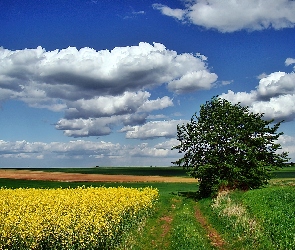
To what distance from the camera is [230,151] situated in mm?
45750

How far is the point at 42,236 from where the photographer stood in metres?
17.3

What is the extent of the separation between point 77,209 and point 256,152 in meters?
29.2

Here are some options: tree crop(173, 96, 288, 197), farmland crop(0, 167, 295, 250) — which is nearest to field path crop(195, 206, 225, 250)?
farmland crop(0, 167, 295, 250)

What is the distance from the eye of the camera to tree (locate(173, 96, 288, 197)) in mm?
44344

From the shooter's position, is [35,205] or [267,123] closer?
[35,205]

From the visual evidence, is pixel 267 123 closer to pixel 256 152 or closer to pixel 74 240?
pixel 256 152

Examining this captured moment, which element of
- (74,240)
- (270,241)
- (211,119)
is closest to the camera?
(74,240)

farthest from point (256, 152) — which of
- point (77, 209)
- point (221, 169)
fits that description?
point (77, 209)

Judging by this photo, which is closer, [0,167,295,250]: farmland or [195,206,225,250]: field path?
[0,167,295,250]: farmland

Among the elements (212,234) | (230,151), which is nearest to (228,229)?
(212,234)

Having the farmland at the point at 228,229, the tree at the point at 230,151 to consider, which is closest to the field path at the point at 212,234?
the farmland at the point at 228,229

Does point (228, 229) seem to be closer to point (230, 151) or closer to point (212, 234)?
point (212, 234)

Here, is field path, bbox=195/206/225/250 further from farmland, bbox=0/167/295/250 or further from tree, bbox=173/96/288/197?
tree, bbox=173/96/288/197

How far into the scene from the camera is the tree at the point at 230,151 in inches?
1746
